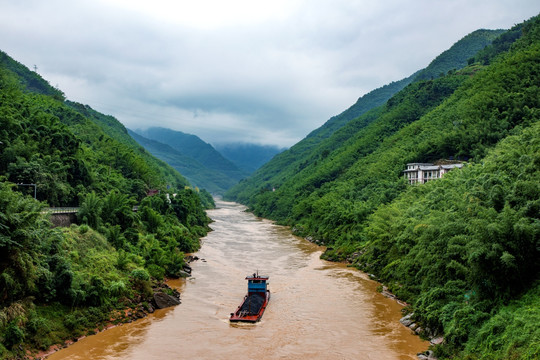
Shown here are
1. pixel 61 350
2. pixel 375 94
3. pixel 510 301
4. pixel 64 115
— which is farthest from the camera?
pixel 375 94

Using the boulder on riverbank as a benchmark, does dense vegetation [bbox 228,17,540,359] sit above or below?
above

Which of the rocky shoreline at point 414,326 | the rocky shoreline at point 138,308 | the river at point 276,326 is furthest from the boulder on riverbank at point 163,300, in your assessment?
the rocky shoreline at point 414,326

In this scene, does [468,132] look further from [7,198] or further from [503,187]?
[7,198]

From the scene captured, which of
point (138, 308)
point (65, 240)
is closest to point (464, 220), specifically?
point (138, 308)

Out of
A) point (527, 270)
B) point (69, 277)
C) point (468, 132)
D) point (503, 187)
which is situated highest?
point (468, 132)

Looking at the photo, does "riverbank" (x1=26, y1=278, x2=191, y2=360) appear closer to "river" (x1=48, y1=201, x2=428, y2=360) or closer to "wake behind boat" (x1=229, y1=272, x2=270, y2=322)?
"river" (x1=48, y1=201, x2=428, y2=360)

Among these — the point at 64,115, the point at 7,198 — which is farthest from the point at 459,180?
the point at 64,115

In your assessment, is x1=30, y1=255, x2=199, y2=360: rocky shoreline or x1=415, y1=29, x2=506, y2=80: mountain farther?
x1=415, y1=29, x2=506, y2=80: mountain

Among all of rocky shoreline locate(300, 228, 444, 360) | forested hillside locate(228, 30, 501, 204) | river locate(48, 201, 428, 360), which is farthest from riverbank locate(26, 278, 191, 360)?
forested hillside locate(228, 30, 501, 204)

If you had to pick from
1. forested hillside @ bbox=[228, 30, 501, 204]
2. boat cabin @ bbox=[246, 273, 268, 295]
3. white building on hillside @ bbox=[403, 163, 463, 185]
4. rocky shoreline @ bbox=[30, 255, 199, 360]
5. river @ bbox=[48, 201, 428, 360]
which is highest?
forested hillside @ bbox=[228, 30, 501, 204]
